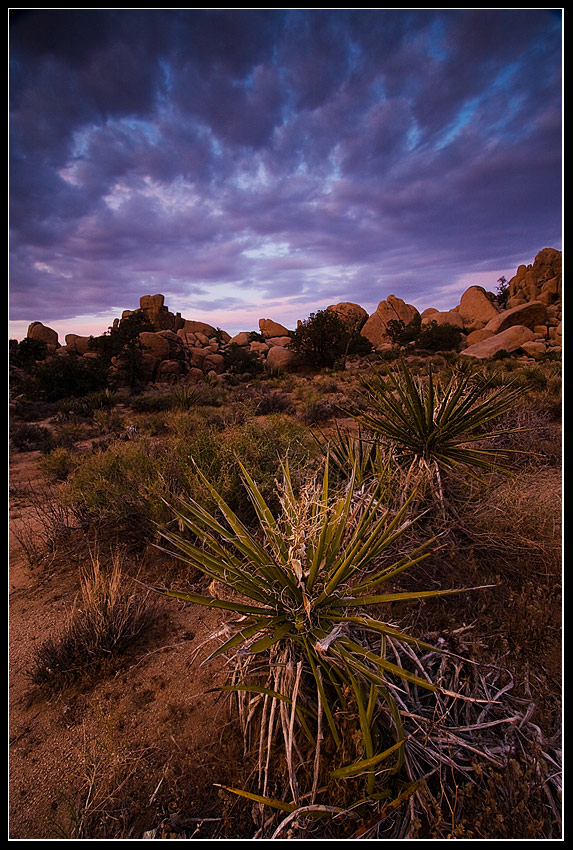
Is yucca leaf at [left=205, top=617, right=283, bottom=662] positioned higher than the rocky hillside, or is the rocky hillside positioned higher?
the rocky hillside

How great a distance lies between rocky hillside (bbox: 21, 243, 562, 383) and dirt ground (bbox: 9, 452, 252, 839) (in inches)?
838

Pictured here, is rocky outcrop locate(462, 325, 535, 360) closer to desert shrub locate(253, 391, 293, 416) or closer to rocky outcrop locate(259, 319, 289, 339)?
desert shrub locate(253, 391, 293, 416)

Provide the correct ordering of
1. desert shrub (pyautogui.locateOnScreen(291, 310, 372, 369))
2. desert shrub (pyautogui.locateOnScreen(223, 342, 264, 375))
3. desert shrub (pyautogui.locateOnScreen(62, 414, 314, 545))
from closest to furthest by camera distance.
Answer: desert shrub (pyautogui.locateOnScreen(62, 414, 314, 545)) < desert shrub (pyautogui.locateOnScreen(223, 342, 264, 375)) < desert shrub (pyautogui.locateOnScreen(291, 310, 372, 369))

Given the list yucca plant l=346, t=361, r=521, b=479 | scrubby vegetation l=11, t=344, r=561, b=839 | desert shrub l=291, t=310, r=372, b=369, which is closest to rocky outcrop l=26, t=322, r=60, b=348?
desert shrub l=291, t=310, r=372, b=369

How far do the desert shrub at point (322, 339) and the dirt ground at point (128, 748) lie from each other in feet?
85.1

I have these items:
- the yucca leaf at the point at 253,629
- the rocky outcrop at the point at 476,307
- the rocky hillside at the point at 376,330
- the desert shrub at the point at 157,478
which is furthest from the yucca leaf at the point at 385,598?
the rocky outcrop at the point at 476,307

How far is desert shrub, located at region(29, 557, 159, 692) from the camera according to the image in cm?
246

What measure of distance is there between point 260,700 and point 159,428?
28.1ft

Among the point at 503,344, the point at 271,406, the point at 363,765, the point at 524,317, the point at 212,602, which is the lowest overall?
the point at 363,765

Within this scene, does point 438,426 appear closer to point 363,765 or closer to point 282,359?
point 363,765

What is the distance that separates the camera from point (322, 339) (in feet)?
90.7

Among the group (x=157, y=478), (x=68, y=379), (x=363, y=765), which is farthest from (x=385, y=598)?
(x=68, y=379)

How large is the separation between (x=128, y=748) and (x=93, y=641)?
0.77 metres
